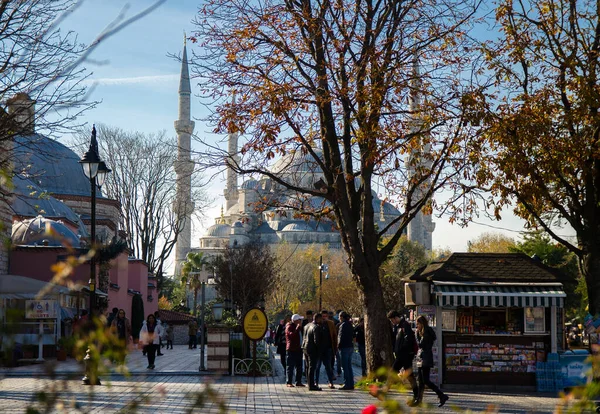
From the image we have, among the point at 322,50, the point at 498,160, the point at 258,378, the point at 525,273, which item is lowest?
the point at 258,378

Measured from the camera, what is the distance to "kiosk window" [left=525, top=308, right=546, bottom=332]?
55.6 ft

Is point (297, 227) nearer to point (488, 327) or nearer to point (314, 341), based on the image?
point (314, 341)

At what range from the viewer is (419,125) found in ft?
54.5

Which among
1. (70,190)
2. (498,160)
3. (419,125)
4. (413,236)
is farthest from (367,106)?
(413,236)

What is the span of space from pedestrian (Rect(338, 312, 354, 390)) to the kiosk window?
315 centimetres

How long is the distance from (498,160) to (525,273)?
7.21 feet

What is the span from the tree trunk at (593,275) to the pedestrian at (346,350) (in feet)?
14.9

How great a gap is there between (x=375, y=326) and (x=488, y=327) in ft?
6.61

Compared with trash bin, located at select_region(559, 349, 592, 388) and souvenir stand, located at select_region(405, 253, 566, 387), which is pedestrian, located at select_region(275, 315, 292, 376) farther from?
trash bin, located at select_region(559, 349, 592, 388)

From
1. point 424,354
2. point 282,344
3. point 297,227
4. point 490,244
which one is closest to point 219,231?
point 297,227

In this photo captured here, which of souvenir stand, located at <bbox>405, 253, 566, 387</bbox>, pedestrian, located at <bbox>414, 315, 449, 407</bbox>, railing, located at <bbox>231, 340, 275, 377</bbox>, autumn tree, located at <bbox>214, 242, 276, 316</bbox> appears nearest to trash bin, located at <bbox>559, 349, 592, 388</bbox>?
souvenir stand, located at <bbox>405, 253, 566, 387</bbox>

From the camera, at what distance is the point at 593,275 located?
18031mm

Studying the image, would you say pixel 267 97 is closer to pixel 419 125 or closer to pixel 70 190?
pixel 419 125

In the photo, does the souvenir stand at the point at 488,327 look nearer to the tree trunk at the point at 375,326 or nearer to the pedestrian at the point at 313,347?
the tree trunk at the point at 375,326
